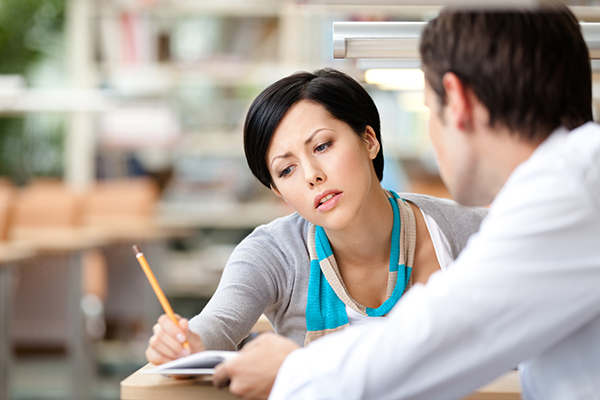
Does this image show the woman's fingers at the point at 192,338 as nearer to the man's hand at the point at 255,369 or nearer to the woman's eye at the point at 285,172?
the man's hand at the point at 255,369

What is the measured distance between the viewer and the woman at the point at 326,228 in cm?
132

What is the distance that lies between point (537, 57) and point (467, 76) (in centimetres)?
9

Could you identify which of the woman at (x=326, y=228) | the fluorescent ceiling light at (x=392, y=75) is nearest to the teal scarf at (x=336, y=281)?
the woman at (x=326, y=228)

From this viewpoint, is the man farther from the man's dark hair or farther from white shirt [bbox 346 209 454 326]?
white shirt [bbox 346 209 454 326]

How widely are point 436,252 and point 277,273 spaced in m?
0.34

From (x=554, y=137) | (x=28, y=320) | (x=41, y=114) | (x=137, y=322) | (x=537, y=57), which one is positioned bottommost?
(x=137, y=322)

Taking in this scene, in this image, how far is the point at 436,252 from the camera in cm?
141

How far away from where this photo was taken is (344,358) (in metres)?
0.74

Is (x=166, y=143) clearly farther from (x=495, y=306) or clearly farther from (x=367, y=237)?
(x=495, y=306)

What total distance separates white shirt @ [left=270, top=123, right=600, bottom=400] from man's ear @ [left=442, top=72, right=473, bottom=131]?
12 centimetres

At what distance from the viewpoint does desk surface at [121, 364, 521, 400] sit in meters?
0.93

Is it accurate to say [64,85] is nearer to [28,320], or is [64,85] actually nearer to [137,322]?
[137,322]

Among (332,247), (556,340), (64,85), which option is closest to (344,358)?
(556,340)

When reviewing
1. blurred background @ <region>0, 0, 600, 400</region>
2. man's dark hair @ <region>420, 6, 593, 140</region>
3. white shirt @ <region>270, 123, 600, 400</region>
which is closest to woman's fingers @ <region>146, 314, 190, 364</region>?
white shirt @ <region>270, 123, 600, 400</region>
